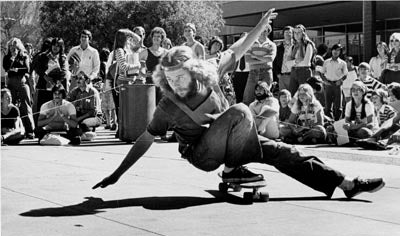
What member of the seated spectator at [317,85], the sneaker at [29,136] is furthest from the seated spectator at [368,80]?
the sneaker at [29,136]

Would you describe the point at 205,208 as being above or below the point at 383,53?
below

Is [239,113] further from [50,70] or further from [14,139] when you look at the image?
[50,70]

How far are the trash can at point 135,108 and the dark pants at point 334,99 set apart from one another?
367 cm

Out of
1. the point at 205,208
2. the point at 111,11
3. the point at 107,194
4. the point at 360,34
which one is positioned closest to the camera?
the point at 205,208

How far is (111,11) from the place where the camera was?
36844 mm

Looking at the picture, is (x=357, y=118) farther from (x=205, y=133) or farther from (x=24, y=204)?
(x=24, y=204)

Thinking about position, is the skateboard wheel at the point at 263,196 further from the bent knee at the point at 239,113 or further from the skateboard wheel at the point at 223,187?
the bent knee at the point at 239,113

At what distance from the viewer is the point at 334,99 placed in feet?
44.0

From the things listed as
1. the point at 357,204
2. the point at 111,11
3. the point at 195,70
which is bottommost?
the point at 357,204

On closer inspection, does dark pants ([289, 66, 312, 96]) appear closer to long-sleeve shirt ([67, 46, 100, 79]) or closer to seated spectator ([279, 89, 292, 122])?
seated spectator ([279, 89, 292, 122])

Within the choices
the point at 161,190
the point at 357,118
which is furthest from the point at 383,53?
the point at 161,190

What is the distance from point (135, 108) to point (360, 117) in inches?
138

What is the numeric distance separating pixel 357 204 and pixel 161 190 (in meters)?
1.72

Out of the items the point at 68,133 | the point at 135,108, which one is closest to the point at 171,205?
the point at 135,108
